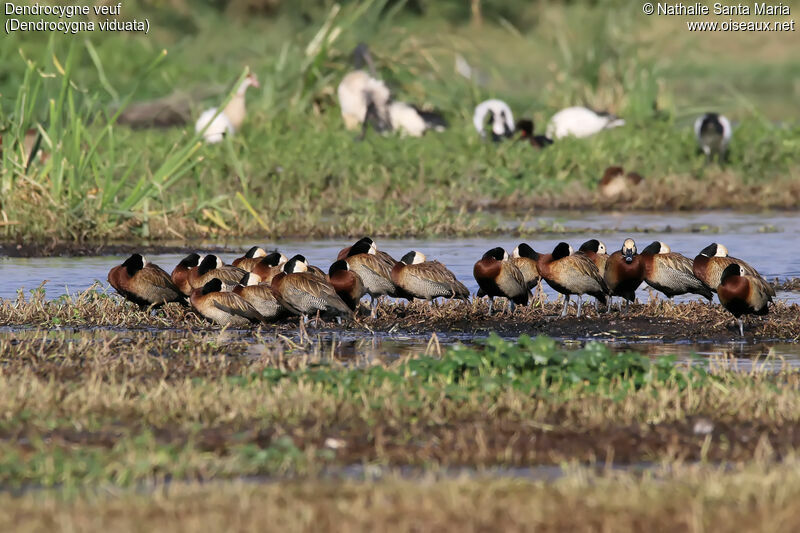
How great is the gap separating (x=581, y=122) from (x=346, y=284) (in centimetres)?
1439

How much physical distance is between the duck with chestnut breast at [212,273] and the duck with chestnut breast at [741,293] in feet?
12.0

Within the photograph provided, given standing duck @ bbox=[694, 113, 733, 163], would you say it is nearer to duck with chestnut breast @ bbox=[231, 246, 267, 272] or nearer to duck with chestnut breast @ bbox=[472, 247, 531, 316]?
duck with chestnut breast @ bbox=[231, 246, 267, 272]

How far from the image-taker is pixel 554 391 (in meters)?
7.68

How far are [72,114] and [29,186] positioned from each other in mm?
1420

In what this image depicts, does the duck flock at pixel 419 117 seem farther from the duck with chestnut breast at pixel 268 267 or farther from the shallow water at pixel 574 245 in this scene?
the duck with chestnut breast at pixel 268 267

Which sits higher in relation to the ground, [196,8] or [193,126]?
[196,8]

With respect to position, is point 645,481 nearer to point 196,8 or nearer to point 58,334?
point 58,334

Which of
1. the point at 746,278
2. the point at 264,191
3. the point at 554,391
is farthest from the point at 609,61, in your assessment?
the point at 554,391

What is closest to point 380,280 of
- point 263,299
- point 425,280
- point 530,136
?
point 425,280

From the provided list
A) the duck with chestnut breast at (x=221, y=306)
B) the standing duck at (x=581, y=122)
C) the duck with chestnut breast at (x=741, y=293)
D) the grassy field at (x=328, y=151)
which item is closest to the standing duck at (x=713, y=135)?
the grassy field at (x=328, y=151)

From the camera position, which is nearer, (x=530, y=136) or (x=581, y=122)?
(x=530, y=136)

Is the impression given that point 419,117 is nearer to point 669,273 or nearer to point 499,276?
point 669,273

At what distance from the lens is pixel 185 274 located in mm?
A: 11547

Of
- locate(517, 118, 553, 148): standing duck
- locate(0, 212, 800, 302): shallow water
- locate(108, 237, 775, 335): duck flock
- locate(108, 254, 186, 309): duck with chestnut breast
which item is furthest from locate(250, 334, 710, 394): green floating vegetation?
locate(517, 118, 553, 148): standing duck
